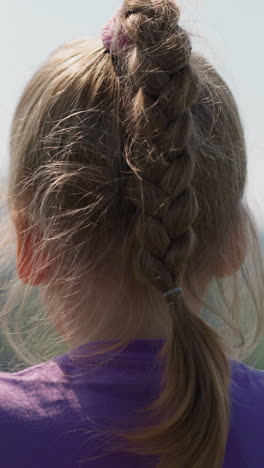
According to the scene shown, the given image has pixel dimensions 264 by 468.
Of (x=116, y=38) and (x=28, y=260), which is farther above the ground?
(x=116, y=38)

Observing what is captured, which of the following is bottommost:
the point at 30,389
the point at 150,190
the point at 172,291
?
the point at 30,389

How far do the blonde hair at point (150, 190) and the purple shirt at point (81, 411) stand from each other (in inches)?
1.1

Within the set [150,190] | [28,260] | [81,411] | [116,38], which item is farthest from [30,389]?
[116,38]

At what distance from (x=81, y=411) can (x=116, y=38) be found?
57 cm

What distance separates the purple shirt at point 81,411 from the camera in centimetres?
104

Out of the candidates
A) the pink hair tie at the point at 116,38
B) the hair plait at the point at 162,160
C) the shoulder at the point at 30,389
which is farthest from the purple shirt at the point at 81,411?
the pink hair tie at the point at 116,38

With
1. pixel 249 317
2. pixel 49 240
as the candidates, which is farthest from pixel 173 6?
pixel 249 317

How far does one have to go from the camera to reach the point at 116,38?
45.3 inches

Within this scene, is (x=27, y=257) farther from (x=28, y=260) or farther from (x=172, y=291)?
(x=172, y=291)

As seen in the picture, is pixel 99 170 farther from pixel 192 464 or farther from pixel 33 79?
pixel 192 464

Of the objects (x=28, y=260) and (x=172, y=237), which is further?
(x=28, y=260)

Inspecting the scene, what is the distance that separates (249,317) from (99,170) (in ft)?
1.58

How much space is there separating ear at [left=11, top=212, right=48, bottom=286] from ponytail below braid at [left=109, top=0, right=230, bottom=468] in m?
0.22

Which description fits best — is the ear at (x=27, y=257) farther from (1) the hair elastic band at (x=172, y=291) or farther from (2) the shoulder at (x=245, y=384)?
(2) the shoulder at (x=245, y=384)
